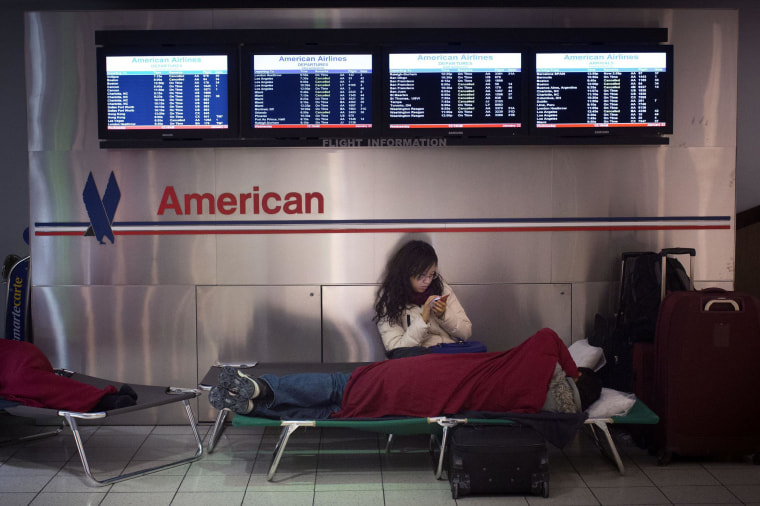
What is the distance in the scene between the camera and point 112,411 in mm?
3994

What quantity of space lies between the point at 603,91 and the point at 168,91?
9.84 feet

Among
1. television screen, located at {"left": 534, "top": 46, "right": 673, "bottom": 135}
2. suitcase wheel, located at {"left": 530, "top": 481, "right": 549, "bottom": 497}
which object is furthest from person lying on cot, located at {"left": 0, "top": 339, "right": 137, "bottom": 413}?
television screen, located at {"left": 534, "top": 46, "right": 673, "bottom": 135}

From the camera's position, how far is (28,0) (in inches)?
240

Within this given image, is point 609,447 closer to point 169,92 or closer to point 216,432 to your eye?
point 216,432

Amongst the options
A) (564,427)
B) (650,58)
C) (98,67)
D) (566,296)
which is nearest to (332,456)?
(564,427)

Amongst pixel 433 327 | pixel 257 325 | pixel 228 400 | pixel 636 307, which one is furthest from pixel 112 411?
pixel 636 307

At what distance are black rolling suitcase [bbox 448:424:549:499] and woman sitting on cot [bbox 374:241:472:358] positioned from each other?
3.38ft

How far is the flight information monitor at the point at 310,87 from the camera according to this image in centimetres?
488

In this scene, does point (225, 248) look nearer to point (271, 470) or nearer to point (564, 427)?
point (271, 470)

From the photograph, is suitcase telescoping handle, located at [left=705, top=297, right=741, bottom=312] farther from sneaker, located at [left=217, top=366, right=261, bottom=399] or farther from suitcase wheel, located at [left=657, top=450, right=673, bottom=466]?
sneaker, located at [left=217, top=366, right=261, bottom=399]

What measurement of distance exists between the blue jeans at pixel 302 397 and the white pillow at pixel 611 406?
1443 millimetres

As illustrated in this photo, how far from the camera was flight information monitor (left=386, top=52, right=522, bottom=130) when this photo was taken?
16.0ft

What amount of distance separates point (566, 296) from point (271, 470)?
96.8 inches

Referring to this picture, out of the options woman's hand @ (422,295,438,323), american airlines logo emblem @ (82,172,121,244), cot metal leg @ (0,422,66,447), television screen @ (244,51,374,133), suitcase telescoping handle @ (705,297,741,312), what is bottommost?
cot metal leg @ (0,422,66,447)
